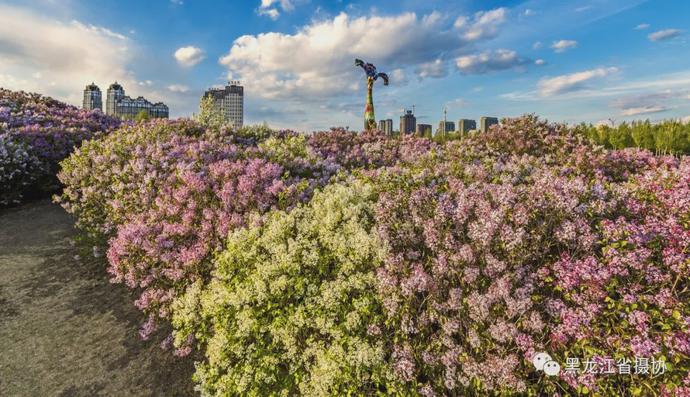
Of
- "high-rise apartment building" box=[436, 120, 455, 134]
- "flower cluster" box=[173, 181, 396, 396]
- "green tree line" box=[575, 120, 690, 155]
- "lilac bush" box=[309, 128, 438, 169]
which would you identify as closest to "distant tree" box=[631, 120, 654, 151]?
"green tree line" box=[575, 120, 690, 155]

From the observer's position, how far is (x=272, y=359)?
13.4 ft

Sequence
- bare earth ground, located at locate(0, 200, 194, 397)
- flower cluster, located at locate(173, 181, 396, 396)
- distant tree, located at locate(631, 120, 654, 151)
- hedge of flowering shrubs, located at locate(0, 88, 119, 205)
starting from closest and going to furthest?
flower cluster, located at locate(173, 181, 396, 396), bare earth ground, located at locate(0, 200, 194, 397), hedge of flowering shrubs, located at locate(0, 88, 119, 205), distant tree, located at locate(631, 120, 654, 151)

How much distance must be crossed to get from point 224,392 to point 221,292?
102cm

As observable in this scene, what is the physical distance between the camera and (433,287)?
12.6 ft

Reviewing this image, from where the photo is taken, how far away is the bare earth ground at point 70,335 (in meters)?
5.07

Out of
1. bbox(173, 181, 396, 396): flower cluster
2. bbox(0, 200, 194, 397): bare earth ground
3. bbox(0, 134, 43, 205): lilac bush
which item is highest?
bbox(0, 134, 43, 205): lilac bush

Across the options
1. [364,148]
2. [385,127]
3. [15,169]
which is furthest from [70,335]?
[385,127]

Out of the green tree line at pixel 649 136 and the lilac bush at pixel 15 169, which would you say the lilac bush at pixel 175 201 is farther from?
the green tree line at pixel 649 136

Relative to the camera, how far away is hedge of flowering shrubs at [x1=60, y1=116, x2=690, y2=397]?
3.46m

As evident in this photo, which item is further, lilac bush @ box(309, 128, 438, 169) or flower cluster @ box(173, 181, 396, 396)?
lilac bush @ box(309, 128, 438, 169)

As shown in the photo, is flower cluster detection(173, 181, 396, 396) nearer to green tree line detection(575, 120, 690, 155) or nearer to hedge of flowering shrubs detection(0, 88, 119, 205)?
hedge of flowering shrubs detection(0, 88, 119, 205)

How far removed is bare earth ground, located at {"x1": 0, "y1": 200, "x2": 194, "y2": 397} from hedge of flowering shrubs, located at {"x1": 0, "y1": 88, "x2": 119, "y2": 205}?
3549mm

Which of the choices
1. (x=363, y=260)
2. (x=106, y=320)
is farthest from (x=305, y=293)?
(x=106, y=320)

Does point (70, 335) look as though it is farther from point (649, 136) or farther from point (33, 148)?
point (649, 136)
